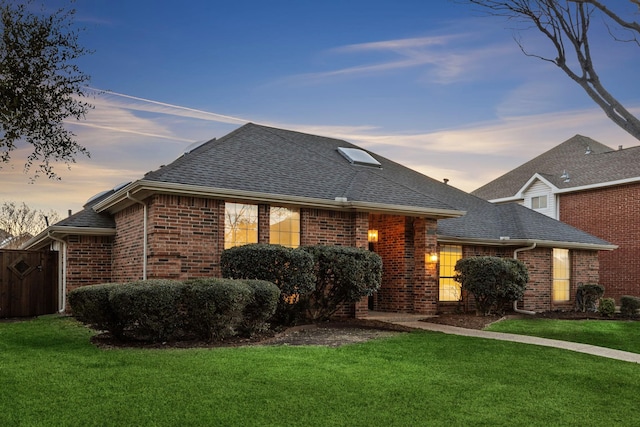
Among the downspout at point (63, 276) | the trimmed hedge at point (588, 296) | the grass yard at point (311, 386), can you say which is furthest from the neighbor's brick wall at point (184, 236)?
the trimmed hedge at point (588, 296)

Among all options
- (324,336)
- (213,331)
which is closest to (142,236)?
(213,331)

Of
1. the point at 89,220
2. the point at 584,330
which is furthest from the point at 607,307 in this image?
the point at 89,220

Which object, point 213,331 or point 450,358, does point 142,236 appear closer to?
point 213,331

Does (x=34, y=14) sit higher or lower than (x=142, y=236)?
higher

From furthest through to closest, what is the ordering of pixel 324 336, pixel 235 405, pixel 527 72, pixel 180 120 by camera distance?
pixel 180 120 → pixel 527 72 → pixel 324 336 → pixel 235 405

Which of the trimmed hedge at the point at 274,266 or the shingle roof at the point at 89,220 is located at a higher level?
the shingle roof at the point at 89,220

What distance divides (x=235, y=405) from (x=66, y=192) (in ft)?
63.2

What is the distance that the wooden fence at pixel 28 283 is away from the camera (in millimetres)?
15359

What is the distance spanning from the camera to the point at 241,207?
43.0 feet

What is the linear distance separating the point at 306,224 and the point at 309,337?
417 cm

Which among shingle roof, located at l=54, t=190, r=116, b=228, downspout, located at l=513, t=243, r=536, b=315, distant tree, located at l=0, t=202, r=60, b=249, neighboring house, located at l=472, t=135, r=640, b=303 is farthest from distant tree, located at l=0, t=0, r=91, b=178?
distant tree, located at l=0, t=202, r=60, b=249

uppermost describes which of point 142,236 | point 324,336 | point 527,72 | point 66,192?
point 527,72

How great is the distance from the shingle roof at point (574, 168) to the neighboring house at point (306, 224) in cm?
637

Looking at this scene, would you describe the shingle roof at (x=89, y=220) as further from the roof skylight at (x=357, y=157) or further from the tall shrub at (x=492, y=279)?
the tall shrub at (x=492, y=279)
